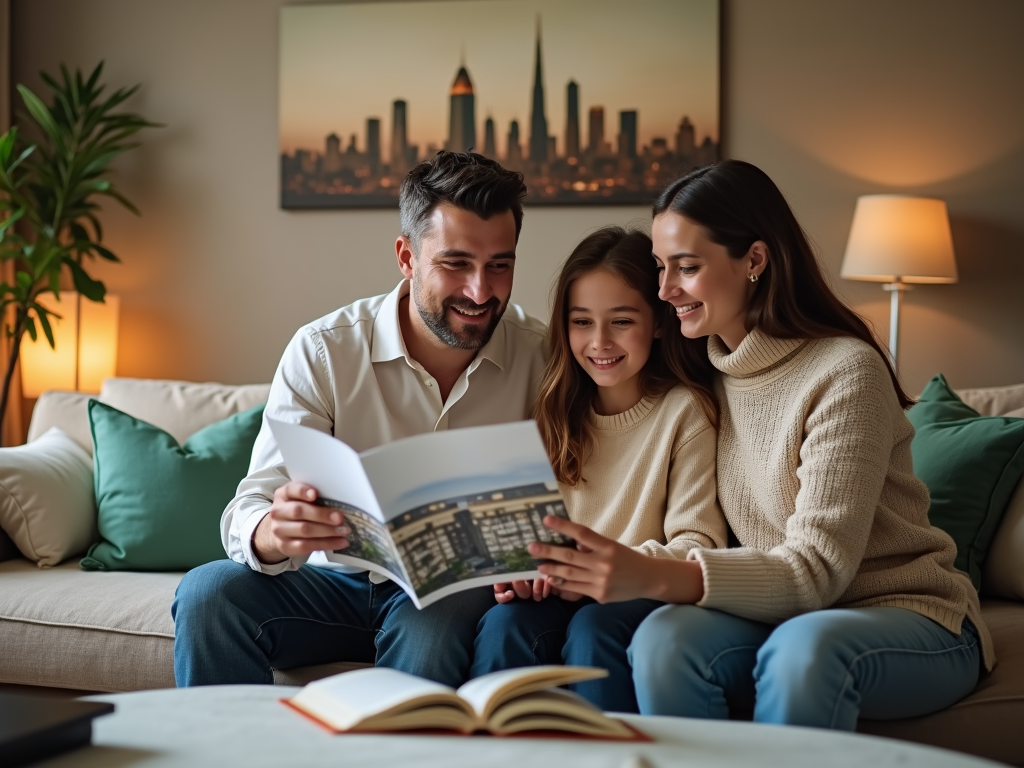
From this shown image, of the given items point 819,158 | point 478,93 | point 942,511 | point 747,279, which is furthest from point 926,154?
point 747,279

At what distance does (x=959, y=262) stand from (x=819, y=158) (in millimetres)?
550

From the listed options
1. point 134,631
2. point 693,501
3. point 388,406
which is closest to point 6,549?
point 134,631

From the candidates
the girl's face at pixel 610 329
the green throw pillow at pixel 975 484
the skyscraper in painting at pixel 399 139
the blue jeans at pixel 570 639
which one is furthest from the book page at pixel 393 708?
the skyscraper in painting at pixel 399 139

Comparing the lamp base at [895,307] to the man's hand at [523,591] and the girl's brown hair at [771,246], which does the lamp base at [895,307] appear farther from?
the man's hand at [523,591]

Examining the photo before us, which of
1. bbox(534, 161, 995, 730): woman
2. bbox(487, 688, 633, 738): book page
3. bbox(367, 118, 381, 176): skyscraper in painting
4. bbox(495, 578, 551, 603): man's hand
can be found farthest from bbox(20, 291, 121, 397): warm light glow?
bbox(487, 688, 633, 738): book page

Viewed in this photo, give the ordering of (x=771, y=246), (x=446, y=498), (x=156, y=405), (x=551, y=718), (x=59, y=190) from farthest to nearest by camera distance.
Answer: (x=59, y=190), (x=156, y=405), (x=771, y=246), (x=446, y=498), (x=551, y=718)

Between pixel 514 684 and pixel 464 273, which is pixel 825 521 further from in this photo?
pixel 464 273

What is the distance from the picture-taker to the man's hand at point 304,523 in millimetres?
1493

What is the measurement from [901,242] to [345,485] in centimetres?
228

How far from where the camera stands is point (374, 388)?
1.97 metres

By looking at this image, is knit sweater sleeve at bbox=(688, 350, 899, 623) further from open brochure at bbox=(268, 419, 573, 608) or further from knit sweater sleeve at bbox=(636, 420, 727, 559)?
open brochure at bbox=(268, 419, 573, 608)

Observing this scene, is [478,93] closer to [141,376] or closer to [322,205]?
[322,205]

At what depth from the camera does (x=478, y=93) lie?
351 cm

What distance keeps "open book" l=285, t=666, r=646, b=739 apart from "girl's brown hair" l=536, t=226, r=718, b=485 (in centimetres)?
68
